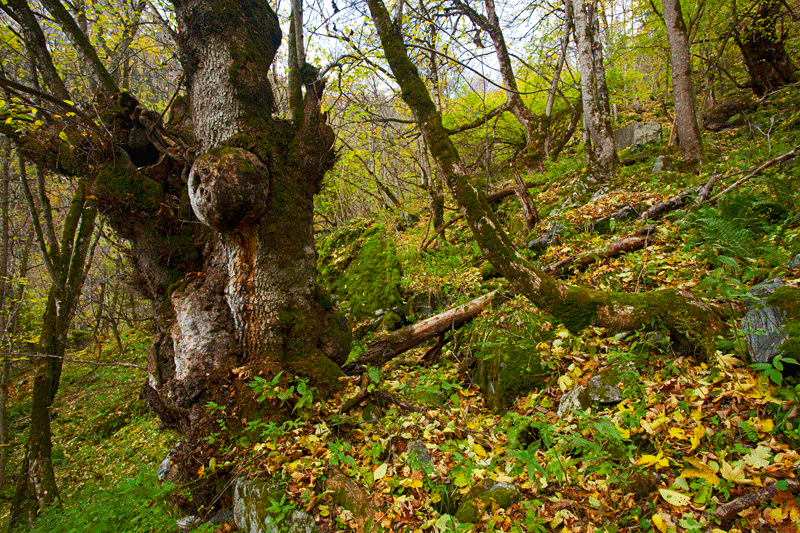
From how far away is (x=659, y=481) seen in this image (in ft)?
6.16

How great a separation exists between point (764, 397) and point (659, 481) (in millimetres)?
766

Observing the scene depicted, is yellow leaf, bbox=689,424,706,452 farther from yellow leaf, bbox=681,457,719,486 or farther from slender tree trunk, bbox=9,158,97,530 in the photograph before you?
slender tree trunk, bbox=9,158,97,530

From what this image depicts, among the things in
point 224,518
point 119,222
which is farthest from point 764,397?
point 119,222

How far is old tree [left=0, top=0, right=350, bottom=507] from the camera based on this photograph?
2.98m

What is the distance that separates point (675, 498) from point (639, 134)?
9.63 m

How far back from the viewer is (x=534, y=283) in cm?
330

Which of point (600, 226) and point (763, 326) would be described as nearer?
point (763, 326)

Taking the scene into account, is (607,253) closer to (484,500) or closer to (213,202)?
(484,500)

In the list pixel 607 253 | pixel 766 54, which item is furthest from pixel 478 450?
pixel 766 54

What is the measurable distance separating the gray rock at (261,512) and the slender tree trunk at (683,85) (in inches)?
315

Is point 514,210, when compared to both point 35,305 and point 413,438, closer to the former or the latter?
point 413,438

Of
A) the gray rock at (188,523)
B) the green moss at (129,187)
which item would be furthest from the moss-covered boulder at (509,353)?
the green moss at (129,187)

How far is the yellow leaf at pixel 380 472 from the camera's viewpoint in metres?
2.35

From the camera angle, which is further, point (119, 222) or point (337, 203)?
point (337, 203)
